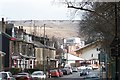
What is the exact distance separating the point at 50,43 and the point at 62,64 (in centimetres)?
710

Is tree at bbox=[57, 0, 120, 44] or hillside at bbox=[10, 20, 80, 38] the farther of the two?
hillside at bbox=[10, 20, 80, 38]

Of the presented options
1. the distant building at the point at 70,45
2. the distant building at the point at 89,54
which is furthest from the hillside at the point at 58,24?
the distant building at the point at 89,54

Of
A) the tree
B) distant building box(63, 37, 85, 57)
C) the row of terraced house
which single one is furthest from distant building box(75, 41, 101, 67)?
the tree

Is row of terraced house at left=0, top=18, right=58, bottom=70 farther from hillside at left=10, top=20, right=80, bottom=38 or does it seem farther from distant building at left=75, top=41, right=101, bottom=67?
distant building at left=75, top=41, right=101, bottom=67

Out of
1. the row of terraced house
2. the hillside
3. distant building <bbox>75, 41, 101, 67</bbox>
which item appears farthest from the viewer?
distant building <bbox>75, 41, 101, 67</bbox>

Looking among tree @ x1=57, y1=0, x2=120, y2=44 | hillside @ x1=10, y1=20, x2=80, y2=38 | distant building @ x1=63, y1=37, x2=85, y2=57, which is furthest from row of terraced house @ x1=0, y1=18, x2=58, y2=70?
tree @ x1=57, y1=0, x2=120, y2=44

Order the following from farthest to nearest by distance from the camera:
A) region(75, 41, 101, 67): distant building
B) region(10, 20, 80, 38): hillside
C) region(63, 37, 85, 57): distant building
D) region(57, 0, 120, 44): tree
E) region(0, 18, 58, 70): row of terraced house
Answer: region(63, 37, 85, 57): distant building
region(75, 41, 101, 67): distant building
region(0, 18, 58, 70): row of terraced house
region(10, 20, 80, 38): hillside
region(57, 0, 120, 44): tree

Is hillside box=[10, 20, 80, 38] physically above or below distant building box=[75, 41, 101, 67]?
above

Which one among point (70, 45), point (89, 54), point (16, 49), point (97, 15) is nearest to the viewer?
point (97, 15)

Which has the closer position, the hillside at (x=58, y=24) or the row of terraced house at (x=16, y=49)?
the hillside at (x=58, y=24)

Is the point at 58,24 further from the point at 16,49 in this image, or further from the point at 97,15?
the point at 16,49

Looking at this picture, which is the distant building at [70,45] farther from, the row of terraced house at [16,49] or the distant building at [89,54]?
the row of terraced house at [16,49]

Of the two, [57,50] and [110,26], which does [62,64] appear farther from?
[110,26]

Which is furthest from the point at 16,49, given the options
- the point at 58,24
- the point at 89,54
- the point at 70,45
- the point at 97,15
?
the point at 70,45
